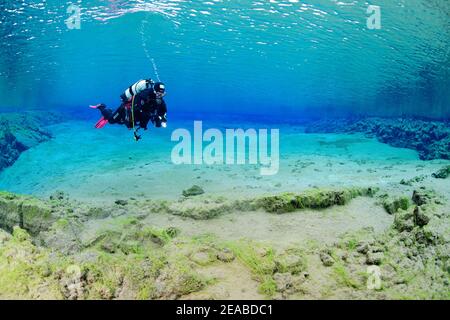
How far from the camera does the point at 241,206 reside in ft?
19.5

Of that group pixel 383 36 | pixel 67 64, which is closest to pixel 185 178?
pixel 383 36

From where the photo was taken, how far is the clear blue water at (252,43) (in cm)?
1820

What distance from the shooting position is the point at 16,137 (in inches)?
796

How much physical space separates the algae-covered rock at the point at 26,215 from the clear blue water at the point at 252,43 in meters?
15.5

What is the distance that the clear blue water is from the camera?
59.7 ft

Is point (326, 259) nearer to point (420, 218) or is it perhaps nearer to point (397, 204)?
point (420, 218)

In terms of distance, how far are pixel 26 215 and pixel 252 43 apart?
24.7 m

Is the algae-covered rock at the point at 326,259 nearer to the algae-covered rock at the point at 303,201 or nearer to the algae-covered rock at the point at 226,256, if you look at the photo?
the algae-covered rock at the point at 226,256

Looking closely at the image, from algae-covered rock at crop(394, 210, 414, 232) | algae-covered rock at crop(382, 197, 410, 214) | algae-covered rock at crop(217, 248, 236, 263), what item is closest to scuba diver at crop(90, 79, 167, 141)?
algae-covered rock at crop(217, 248, 236, 263)
